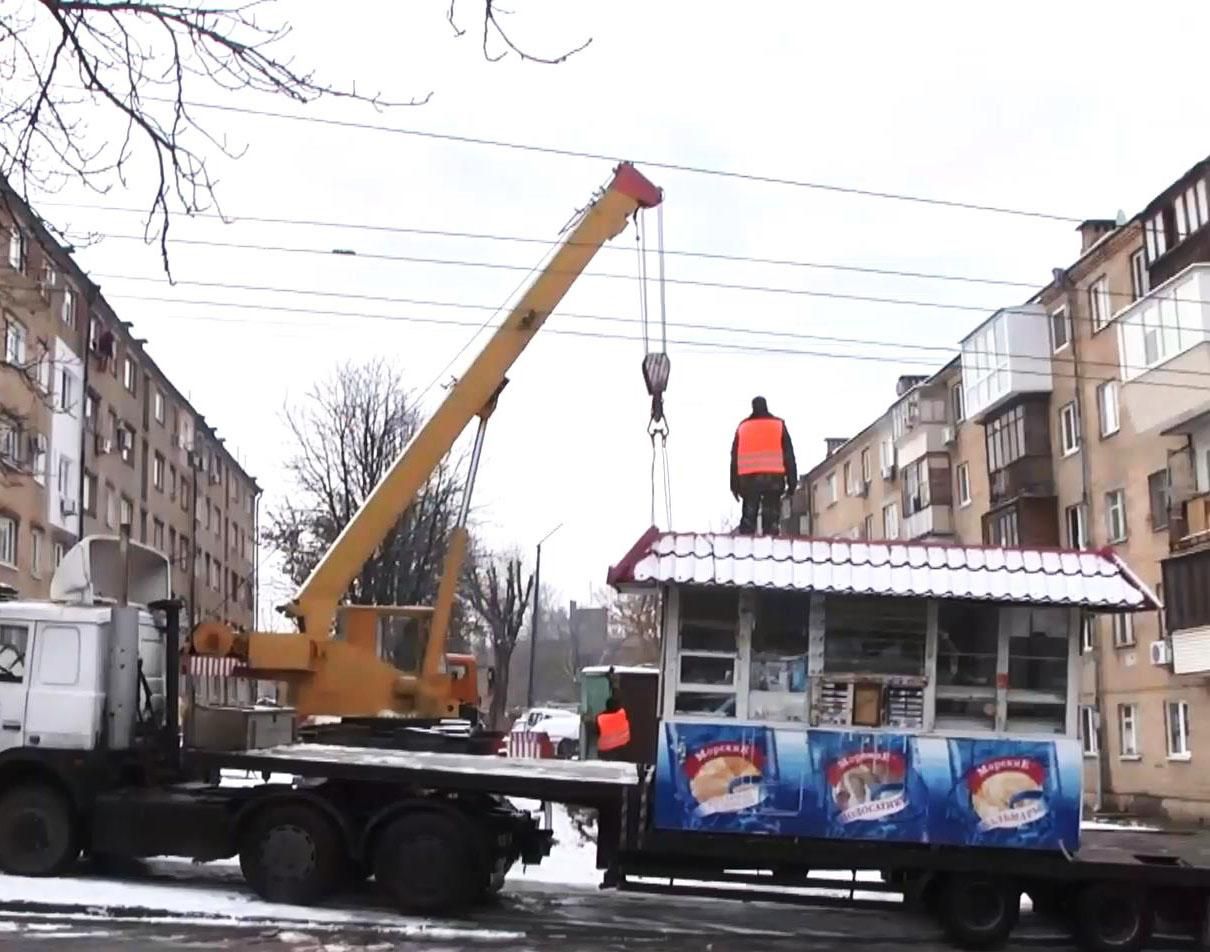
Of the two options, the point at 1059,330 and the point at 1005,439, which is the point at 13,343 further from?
the point at 1059,330

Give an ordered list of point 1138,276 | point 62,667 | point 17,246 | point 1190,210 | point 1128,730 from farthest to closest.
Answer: point 1138,276 < point 1128,730 < point 1190,210 < point 62,667 < point 17,246

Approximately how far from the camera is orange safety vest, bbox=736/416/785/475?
13.4 meters

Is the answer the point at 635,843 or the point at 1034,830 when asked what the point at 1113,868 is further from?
the point at 635,843

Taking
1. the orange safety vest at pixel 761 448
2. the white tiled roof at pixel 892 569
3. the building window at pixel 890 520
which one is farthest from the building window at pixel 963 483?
the white tiled roof at pixel 892 569

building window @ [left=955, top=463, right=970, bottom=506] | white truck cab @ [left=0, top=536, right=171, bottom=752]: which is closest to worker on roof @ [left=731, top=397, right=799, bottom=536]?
white truck cab @ [left=0, top=536, right=171, bottom=752]

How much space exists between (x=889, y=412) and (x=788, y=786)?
39563mm

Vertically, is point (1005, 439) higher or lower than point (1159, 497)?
higher

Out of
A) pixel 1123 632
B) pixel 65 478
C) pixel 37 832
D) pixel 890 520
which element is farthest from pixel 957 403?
pixel 37 832

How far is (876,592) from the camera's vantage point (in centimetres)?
1163

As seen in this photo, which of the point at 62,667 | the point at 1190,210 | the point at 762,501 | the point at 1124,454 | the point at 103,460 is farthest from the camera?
the point at 103,460

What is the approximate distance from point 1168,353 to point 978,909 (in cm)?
1907

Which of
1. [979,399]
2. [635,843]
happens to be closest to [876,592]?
[635,843]

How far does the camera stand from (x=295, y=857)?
1217 cm

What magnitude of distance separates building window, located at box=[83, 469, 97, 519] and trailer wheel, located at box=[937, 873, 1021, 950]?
1452 inches
